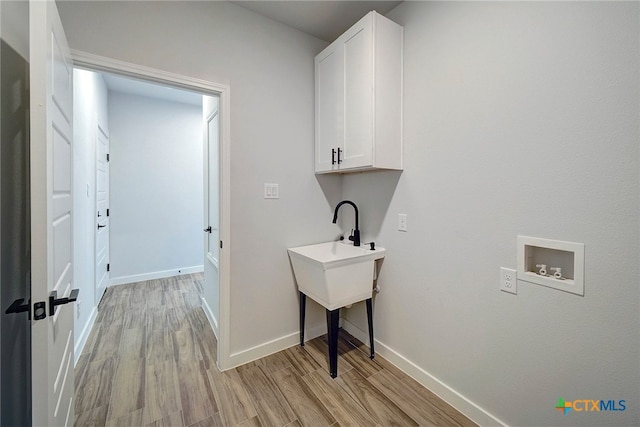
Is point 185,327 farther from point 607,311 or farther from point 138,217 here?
point 607,311

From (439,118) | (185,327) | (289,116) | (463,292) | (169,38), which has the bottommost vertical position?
(185,327)

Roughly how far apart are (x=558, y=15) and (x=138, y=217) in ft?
15.5

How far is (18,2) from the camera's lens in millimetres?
1074

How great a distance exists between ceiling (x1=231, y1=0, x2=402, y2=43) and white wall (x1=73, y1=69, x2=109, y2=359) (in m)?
1.61

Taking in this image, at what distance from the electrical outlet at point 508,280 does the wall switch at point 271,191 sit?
1.55 m

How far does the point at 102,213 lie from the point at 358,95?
11.4ft

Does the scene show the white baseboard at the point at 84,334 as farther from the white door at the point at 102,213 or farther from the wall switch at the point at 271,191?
the wall switch at the point at 271,191

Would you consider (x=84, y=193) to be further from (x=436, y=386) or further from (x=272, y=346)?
(x=436, y=386)

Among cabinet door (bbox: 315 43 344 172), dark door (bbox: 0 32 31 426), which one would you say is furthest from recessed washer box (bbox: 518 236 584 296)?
dark door (bbox: 0 32 31 426)

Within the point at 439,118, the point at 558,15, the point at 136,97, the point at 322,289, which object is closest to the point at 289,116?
the point at 439,118

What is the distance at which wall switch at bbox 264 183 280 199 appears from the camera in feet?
6.75

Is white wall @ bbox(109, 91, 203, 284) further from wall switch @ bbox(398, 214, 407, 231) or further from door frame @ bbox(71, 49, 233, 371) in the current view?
wall switch @ bbox(398, 214, 407, 231)

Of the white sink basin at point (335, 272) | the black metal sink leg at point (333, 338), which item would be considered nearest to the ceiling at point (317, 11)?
the white sink basin at point (335, 272)

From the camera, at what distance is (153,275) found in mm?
3980
